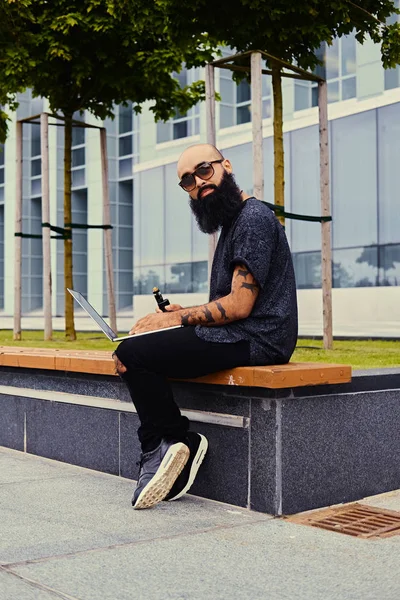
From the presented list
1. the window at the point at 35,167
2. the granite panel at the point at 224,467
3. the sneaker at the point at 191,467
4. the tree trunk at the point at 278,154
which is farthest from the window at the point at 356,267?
the sneaker at the point at 191,467

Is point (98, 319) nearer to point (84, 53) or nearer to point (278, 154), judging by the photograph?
point (278, 154)

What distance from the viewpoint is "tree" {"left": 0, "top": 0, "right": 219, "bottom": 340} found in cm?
1045

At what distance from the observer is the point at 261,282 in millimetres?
4121

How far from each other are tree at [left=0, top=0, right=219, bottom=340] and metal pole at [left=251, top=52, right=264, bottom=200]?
4.43 ft

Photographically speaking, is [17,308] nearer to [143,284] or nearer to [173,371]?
[173,371]

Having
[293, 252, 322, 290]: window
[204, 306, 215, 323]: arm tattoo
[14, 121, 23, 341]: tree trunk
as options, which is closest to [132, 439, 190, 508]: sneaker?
[204, 306, 215, 323]: arm tattoo

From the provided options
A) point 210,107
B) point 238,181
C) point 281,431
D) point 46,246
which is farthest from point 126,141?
point 281,431

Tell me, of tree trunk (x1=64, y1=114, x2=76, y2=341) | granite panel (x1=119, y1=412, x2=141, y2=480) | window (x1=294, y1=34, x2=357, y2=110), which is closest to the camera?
granite panel (x1=119, y1=412, x2=141, y2=480)

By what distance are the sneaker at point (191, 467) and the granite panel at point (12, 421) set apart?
6.63 feet

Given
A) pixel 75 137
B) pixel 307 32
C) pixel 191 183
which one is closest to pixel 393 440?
pixel 191 183

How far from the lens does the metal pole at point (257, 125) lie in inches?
327

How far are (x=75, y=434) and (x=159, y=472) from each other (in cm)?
149

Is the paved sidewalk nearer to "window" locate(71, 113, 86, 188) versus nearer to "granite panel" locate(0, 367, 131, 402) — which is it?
"granite panel" locate(0, 367, 131, 402)

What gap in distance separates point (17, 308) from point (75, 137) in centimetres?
3091
